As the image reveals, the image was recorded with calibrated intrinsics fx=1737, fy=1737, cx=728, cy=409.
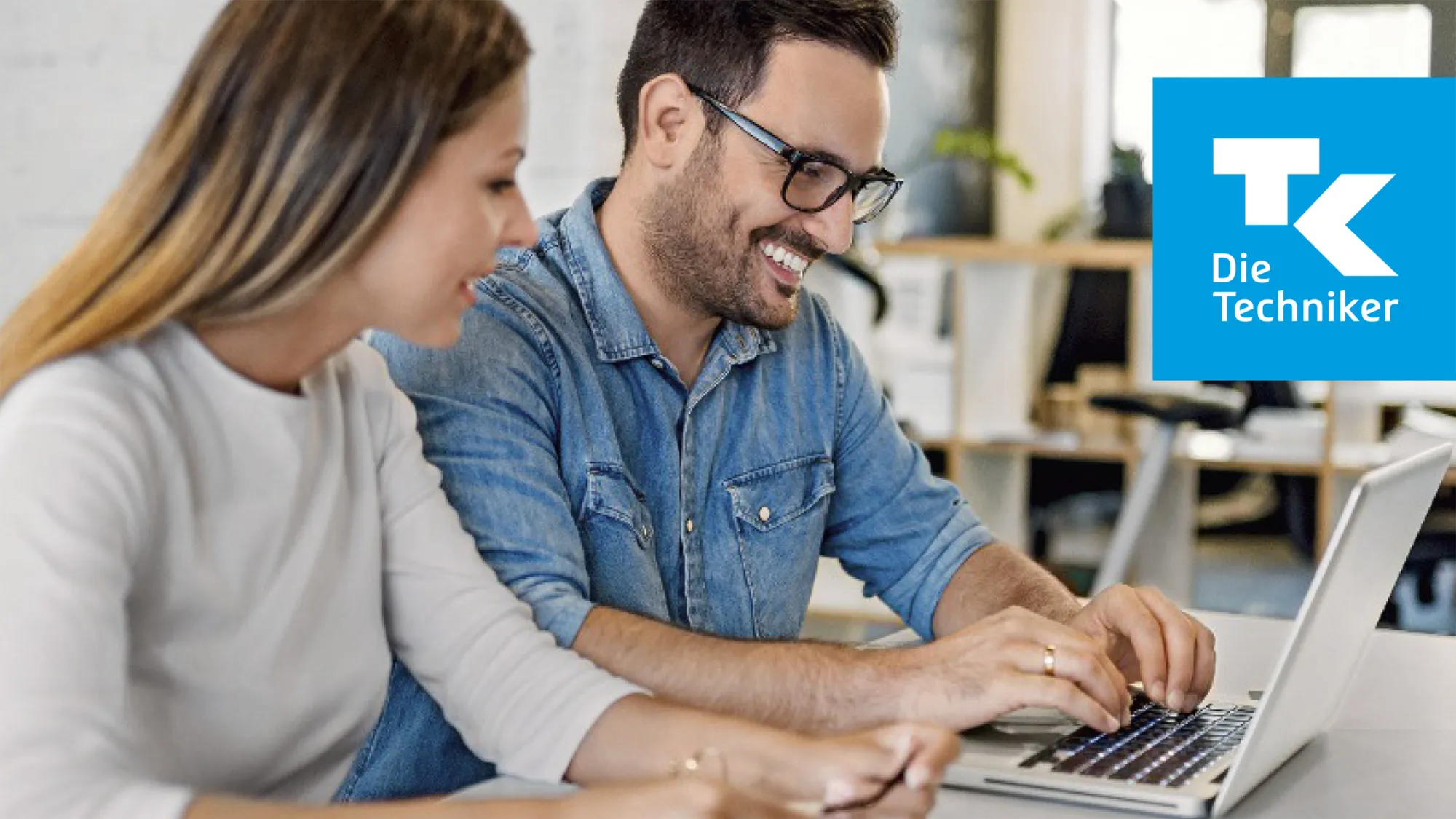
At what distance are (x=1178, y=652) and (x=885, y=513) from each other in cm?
48

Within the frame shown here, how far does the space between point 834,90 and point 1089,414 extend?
3.41 metres

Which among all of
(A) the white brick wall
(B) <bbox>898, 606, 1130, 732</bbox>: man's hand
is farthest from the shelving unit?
(B) <bbox>898, 606, 1130, 732</bbox>: man's hand

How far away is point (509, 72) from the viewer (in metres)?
1.15

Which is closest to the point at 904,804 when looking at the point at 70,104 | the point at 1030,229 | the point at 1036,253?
the point at 70,104

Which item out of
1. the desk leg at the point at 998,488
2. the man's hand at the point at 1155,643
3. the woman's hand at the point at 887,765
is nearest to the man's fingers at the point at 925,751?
the woman's hand at the point at 887,765

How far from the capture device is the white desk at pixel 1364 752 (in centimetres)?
116

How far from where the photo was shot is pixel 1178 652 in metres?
1.38

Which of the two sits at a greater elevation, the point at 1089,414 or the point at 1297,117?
the point at 1297,117

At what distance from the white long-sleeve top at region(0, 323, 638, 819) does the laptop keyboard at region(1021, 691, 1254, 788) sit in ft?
1.05

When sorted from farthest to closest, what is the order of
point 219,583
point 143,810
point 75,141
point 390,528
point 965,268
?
1. point 965,268
2. point 75,141
3. point 390,528
4. point 219,583
5. point 143,810

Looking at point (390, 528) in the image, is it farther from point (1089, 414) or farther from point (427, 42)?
point (1089, 414)

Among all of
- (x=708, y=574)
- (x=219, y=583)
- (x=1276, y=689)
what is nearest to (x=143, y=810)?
(x=219, y=583)

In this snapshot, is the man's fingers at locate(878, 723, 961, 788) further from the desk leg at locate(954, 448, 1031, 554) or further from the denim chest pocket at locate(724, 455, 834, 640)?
the desk leg at locate(954, 448, 1031, 554)

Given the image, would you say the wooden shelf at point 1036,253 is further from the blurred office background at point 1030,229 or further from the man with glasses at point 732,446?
the man with glasses at point 732,446
